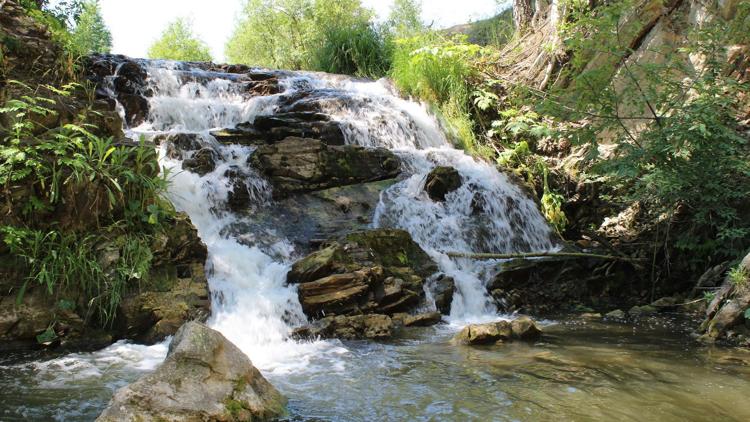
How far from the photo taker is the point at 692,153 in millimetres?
6062

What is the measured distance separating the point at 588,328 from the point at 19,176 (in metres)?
6.04

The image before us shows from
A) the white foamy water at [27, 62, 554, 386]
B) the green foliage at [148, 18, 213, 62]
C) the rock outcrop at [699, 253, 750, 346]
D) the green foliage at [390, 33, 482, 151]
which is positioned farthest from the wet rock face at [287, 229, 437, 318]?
the green foliage at [148, 18, 213, 62]

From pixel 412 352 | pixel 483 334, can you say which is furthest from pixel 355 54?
pixel 412 352

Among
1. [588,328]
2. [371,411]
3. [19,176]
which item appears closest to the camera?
[371,411]

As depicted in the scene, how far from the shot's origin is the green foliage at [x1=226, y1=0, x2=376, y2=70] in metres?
22.0

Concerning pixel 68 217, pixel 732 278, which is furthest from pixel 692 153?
pixel 68 217

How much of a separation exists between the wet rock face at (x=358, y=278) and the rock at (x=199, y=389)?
2388 millimetres

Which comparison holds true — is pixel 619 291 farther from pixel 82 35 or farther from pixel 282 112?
pixel 82 35

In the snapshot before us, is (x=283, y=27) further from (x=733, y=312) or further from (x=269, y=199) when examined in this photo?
(x=733, y=312)

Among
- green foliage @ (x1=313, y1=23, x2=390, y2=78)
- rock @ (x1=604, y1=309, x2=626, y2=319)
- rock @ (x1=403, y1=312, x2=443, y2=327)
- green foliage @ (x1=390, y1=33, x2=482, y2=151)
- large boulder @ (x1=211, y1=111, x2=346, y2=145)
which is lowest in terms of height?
rock @ (x1=604, y1=309, x2=626, y2=319)

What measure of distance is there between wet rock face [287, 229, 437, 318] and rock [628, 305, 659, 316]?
2.57m

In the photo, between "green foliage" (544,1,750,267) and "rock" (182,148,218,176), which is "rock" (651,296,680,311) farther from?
"rock" (182,148,218,176)

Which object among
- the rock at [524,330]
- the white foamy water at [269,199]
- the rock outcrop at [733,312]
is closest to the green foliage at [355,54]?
the white foamy water at [269,199]

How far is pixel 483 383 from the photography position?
411 cm
